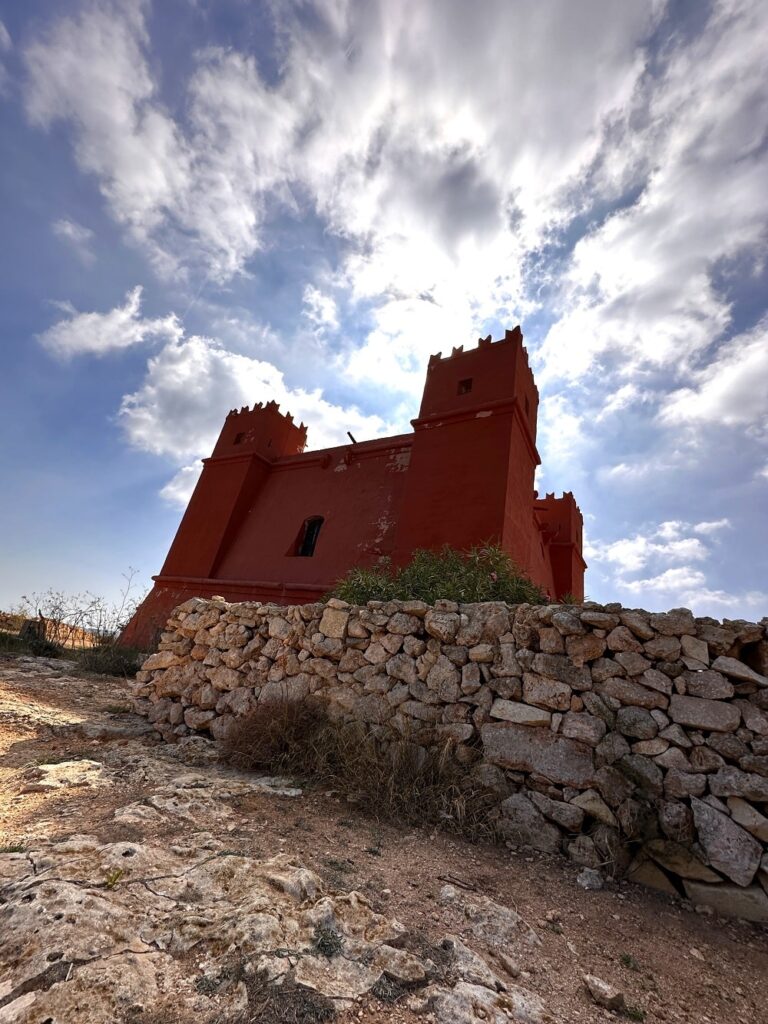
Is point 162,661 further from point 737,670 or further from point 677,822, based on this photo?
point 737,670

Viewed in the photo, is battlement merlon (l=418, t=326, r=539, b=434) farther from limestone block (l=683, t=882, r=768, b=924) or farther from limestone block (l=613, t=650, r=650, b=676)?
limestone block (l=683, t=882, r=768, b=924)

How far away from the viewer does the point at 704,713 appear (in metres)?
3.46

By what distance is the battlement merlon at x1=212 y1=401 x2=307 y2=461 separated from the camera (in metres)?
15.6

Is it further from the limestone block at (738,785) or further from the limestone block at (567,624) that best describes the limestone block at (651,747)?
the limestone block at (567,624)

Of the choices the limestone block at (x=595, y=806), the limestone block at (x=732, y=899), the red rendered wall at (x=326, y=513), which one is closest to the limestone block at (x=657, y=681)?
the limestone block at (x=595, y=806)

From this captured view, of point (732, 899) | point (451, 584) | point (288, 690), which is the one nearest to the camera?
point (732, 899)

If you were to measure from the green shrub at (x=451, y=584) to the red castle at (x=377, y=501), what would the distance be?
8.39 feet

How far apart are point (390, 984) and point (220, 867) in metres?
1.15

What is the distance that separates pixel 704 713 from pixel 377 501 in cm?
895

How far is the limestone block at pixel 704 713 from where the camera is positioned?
3.38 meters

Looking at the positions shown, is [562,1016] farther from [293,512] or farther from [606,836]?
[293,512]

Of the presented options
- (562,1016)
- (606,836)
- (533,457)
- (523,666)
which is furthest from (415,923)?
(533,457)

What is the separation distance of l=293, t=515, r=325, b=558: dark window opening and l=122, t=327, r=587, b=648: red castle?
40mm

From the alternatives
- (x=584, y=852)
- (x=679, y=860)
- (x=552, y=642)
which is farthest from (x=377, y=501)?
(x=679, y=860)
